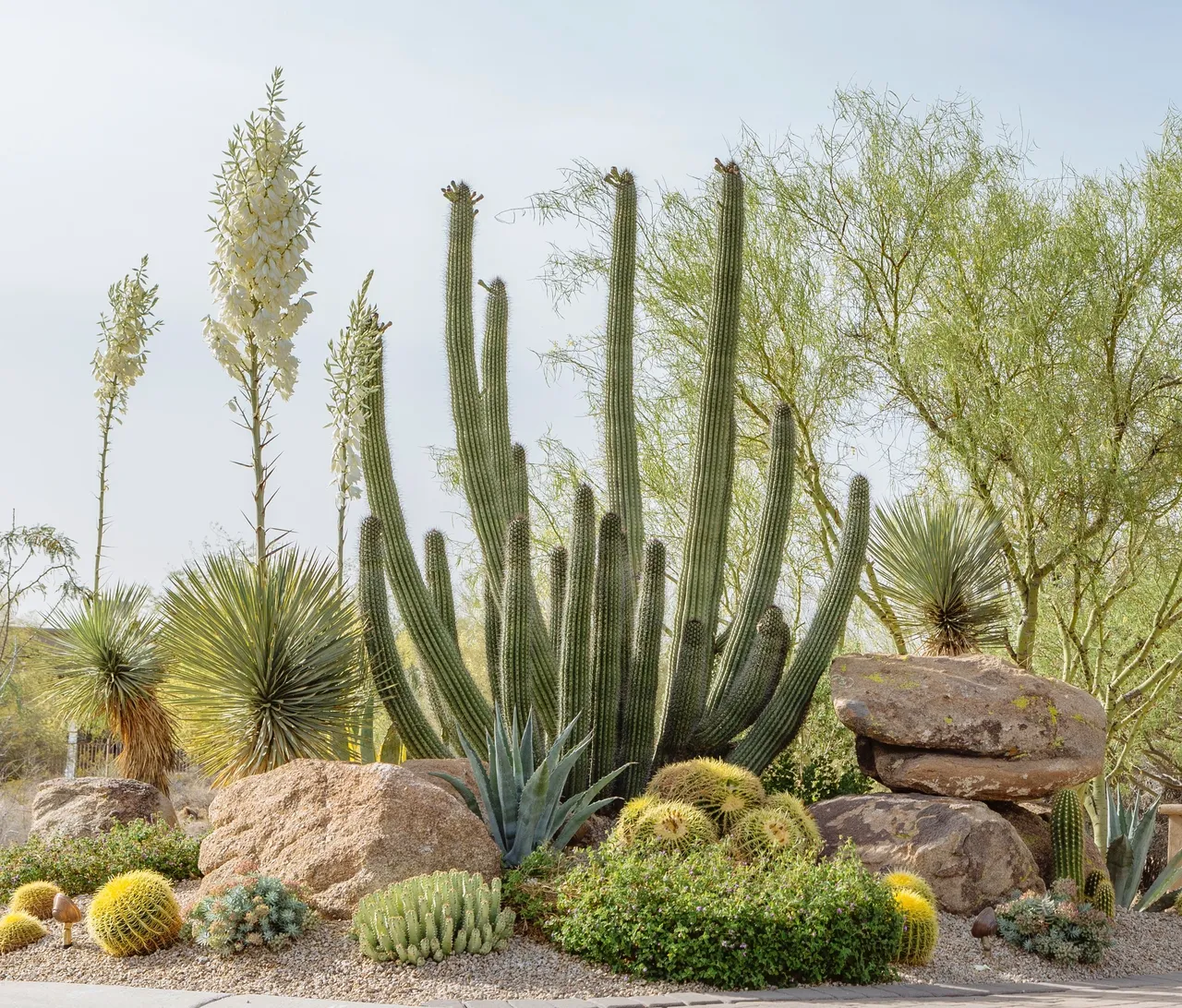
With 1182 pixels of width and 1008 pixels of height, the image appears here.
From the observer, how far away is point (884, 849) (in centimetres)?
899

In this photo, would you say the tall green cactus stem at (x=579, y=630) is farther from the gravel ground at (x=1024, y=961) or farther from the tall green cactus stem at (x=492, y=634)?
the gravel ground at (x=1024, y=961)

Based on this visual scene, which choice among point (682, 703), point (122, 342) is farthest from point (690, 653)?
point (122, 342)

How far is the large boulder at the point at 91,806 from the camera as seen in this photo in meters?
9.60

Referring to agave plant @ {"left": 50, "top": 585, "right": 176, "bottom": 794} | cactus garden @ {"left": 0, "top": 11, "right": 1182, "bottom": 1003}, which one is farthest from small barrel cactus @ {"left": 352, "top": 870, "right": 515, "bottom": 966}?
agave plant @ {"left": 50, "top": 585, "right": 176, "bottom": 794}

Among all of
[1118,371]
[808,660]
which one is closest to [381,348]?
[808,660]

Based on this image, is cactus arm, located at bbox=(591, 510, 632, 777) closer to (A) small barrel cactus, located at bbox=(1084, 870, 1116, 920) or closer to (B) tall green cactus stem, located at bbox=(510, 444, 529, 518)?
(B) tall green cactus stem, located at bbox=(510, 444, 529, 518)

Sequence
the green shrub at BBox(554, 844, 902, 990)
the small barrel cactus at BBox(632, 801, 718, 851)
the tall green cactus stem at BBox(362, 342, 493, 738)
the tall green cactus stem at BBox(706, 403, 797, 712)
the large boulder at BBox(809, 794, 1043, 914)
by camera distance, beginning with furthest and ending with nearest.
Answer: the tall green cactus stem at BBox(706, 403, 797, 712), the tall green cactus stem at BBox(362, 342, 493, 738), the large boulder at BBox(809, 794, 1043, 914), the small barrel cactus at BBox(632, 801, 718, 851), the green shrub at BBox(554, 844, 902, 990)

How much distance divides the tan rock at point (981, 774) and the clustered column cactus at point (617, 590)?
105 centimetres

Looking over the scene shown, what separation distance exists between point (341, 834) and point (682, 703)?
12.5ft

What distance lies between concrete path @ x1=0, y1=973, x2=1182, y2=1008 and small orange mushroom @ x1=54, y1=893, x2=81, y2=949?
0.66 m

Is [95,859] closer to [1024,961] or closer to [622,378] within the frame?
[622,378]

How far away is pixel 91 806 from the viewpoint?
9.79 metres

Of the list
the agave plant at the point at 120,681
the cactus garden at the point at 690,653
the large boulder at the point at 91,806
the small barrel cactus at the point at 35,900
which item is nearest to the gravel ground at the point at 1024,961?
the cactus garden at the point at 690,653

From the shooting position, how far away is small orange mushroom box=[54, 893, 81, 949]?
Answer: 6769mm
